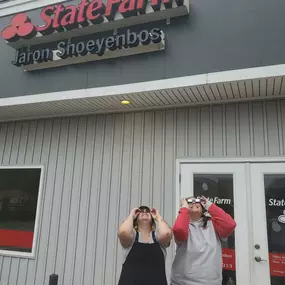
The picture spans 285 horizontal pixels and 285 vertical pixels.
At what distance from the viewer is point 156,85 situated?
3484 mm

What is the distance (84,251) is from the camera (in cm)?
402

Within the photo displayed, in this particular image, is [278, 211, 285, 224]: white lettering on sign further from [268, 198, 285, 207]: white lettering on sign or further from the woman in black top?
the woman in black top

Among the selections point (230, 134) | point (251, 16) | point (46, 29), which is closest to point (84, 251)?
point (230, 134)

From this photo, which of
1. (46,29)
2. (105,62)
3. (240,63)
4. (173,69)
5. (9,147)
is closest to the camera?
(240,63)

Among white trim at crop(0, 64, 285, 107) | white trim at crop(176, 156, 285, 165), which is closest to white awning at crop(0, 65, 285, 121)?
white trim at crop(0, 64, 285, 107)

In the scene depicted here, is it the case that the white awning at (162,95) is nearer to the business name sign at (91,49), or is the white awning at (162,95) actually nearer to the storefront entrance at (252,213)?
the business name sign at (91,49)

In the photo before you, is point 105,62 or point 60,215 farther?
point 60,215

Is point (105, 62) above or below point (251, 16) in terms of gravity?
below

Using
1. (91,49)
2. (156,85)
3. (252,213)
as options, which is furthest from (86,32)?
(252,213)

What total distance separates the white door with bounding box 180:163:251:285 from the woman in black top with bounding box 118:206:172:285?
58.1 inches

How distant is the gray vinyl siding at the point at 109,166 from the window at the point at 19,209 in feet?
0.53

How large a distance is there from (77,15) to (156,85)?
174 cm

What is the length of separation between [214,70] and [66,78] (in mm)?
2136

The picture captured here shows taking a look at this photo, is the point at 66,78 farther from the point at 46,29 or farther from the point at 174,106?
the point at 174,106
